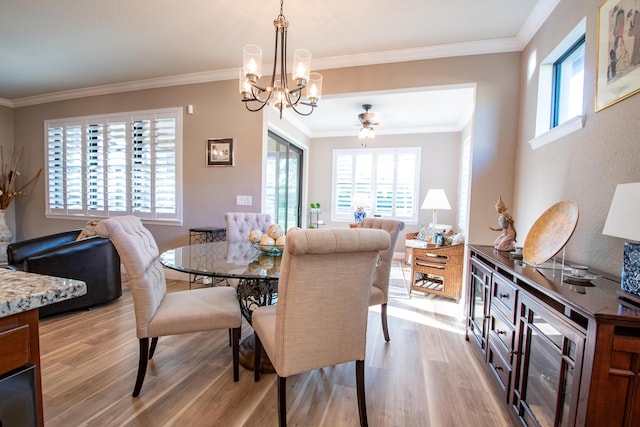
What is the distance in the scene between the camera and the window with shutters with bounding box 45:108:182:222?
3.72 m

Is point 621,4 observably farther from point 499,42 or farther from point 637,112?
point 499,42

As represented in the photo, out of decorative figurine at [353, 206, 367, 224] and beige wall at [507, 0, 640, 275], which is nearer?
beige wall at [507, 0, 640, 275]

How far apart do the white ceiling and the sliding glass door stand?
1.31 meters

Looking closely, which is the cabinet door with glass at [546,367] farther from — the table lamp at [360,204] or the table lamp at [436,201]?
the table lamp at [360,204]

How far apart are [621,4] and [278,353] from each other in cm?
238

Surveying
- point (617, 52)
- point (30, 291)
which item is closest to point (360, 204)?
point (617, 52)

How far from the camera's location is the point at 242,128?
3.44 metres

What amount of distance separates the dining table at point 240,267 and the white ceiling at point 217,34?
1.99 meters

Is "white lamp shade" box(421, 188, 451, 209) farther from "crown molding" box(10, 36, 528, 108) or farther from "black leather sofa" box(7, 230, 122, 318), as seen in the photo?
"black leather sofa" box(7, 230, 122, 318)

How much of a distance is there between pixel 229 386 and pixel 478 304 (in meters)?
1.84

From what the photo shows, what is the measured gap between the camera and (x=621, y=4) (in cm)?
135

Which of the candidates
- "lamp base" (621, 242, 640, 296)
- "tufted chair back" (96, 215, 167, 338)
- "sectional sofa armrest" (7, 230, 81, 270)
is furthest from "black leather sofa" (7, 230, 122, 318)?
"lamp base" (621, 242, 640, 296)

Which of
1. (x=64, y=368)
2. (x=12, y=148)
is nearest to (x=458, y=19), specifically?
(x=64, y=368)

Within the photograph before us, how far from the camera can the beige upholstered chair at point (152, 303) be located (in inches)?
59.1
